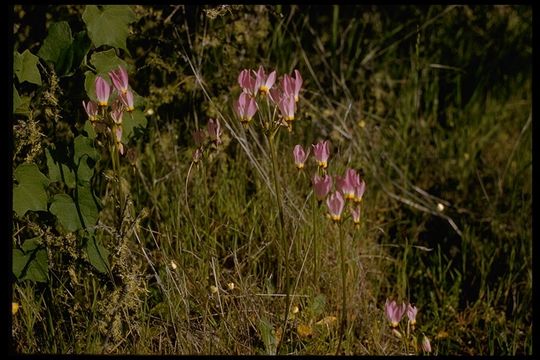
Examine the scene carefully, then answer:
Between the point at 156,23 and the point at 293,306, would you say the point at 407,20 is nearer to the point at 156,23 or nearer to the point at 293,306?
the point at 156,23

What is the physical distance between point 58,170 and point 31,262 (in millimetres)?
297

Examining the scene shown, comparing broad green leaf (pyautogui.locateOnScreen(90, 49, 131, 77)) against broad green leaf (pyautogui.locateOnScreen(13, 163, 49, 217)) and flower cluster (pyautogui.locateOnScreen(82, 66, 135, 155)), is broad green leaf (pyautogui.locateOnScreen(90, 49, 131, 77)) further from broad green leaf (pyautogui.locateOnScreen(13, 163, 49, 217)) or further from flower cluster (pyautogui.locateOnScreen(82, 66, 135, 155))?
broad green leaf (pyautogui.locateOnScreen(13, 163, 49, 217))

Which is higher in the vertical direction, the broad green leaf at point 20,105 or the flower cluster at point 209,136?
the broad green leaf at point 20,105

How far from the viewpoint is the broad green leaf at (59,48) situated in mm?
2465

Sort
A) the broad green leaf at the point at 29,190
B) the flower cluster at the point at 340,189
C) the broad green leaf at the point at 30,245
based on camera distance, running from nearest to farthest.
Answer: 1. the flower cluster at the point at 340,189
2. the broad green leaf at the point at 29,190
3. the broad green leaf at the point at 30,245

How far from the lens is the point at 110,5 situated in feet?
8.38

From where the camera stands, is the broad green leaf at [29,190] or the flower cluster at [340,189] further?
the broad green leaf at [29,190]

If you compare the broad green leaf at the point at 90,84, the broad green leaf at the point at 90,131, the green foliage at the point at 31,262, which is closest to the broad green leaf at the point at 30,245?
the green foliage at the point at 31,262

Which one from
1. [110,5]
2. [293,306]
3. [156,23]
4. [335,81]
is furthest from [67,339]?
[335,81]

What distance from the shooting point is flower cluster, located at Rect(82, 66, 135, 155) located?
221 cm

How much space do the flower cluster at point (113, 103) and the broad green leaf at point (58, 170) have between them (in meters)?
0.18

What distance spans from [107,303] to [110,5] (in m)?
0.95

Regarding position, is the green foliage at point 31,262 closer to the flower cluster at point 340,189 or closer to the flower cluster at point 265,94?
the flower cluster at point 265,94

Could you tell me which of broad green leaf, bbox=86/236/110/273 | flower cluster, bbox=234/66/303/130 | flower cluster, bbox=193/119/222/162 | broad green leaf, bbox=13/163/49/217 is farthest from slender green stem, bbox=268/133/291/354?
broad green leaf, bbox=13/163/49/217
